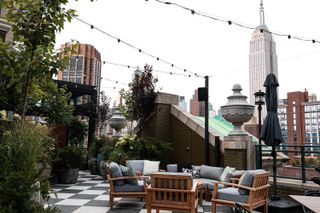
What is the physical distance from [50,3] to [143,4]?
2.63 metres

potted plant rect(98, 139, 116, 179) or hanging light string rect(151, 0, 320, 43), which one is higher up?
hanging light string rect(151, 0, 320, 43)

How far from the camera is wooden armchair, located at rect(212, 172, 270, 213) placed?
13.5 feet

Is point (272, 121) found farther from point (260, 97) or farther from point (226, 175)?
point (260, 97)

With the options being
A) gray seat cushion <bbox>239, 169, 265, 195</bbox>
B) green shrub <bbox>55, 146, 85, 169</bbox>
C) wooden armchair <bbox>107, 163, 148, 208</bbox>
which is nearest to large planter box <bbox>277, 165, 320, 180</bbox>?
gray seat cushion <bbox>239, 169, 265, 195</bbox>

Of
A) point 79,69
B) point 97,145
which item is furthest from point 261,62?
point 79,69

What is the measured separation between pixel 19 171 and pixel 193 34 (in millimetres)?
6080

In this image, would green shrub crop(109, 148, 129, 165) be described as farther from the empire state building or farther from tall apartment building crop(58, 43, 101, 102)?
the empire state building

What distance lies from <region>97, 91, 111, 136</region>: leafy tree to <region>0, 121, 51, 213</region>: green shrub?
857cm

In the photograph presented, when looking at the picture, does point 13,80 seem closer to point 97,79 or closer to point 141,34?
point 141,34

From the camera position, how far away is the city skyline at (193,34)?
5738 mm

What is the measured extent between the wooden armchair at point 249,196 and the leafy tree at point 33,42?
3.15m

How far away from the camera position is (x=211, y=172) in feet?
20.2

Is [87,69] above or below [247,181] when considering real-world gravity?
above

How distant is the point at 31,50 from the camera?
125 inches
